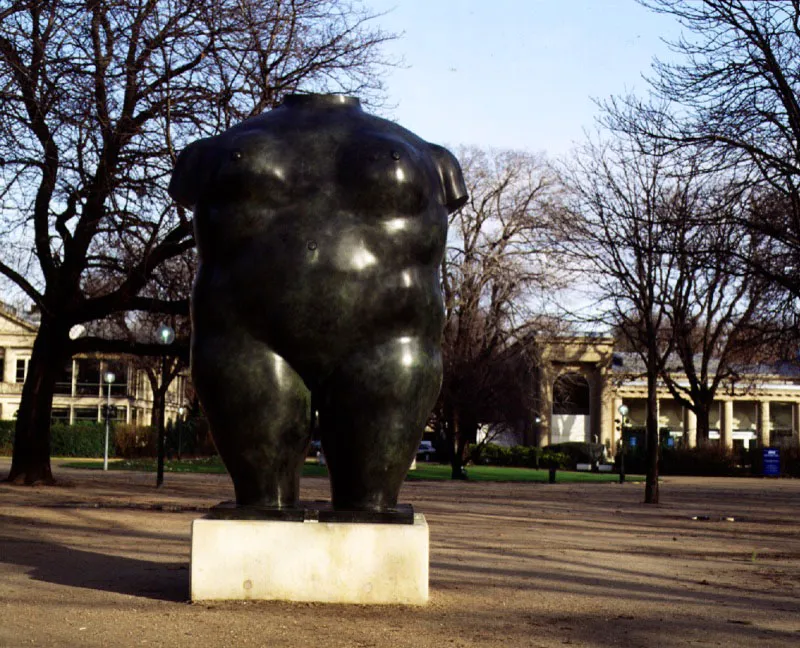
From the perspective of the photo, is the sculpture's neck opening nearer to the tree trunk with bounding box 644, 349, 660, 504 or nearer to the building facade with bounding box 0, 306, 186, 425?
the tree trunk with bounding box 644, 349, 660, 504

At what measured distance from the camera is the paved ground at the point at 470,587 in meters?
5.65

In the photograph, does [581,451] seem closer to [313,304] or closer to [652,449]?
[652,449]

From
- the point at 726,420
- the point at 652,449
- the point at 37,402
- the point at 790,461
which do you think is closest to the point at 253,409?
the point at 37,402

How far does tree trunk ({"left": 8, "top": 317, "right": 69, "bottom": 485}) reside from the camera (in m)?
19.2

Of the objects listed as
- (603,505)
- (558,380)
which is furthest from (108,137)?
(558,380)

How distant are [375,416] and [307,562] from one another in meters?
0.95

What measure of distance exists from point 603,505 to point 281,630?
48.5 ft

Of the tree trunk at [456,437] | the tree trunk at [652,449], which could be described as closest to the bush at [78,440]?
the tree trunk at [456,437]

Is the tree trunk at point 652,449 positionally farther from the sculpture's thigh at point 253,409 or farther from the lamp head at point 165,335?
the sculpture's thigh at point 253,409

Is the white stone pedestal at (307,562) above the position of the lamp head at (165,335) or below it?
below

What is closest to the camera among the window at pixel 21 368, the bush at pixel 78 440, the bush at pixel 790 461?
Answer: the bush at pixel 790 461

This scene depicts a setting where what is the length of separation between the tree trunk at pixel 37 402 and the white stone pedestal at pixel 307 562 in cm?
1355

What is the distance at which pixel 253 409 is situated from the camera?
Answer: 6.67 m

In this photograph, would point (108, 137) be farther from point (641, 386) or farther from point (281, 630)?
point (641, 386)
